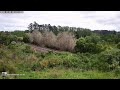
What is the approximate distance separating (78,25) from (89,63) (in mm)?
1170

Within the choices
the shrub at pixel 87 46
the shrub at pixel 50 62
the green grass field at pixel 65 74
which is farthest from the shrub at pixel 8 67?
the shrub at pixel 87 46

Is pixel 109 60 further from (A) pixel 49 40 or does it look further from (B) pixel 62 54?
(A) pixel 49 40

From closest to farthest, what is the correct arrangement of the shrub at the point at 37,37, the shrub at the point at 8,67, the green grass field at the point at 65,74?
1. the green grass field at the point at 65,74
2. the shrub at the point at 8,67
3. the shrub at the point at 37,37

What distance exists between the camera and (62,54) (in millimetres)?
7445

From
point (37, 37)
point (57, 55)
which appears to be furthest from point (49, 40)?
point (57, 55)

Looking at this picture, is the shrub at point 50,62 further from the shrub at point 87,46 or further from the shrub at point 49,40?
the shrub at point 87,46

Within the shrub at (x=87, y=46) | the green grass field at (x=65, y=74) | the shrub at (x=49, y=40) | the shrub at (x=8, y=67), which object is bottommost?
the green grass field at (x=65, y=74)

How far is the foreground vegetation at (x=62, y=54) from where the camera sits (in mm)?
7266

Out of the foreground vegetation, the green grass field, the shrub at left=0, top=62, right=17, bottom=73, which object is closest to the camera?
the green grass field

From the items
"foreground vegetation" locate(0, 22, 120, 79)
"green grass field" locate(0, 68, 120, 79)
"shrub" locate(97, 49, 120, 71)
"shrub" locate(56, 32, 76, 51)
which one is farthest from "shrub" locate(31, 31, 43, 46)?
"shrub" locate(97, 49, 120, 71)

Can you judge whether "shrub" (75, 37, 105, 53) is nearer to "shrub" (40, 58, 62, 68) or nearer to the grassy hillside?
the grassy hillside

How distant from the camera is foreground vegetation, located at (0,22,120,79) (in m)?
7.27
